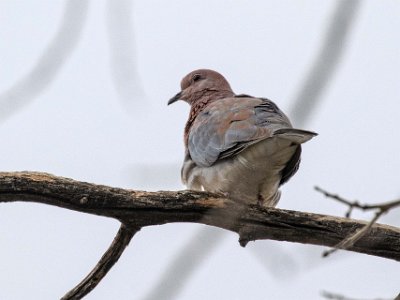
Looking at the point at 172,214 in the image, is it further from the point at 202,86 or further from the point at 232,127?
the point at 202,86

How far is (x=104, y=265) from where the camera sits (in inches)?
153

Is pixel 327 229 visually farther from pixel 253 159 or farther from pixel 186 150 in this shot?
pixel 186 150

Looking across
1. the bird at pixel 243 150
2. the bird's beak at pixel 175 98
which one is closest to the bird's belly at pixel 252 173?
the bird at pixel 243 150

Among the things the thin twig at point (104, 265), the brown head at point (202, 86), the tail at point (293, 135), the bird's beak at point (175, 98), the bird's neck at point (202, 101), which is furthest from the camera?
the bird's beak at point (175, 98)

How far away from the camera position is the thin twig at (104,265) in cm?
383

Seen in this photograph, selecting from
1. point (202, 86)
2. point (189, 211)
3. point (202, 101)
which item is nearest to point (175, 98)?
point (202, 86)

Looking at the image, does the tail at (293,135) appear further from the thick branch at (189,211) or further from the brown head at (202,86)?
the brown head at (202,86)

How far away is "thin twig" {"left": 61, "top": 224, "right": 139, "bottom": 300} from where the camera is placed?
383 cm

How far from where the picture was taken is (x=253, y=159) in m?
4.88

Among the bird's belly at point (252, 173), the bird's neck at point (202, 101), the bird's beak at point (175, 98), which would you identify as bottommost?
the bird's belly at point (252, 173)

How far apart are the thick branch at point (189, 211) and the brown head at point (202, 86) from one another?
2.38 metres

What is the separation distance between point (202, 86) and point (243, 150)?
6.02ft

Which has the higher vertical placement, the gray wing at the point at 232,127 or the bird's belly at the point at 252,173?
the gray wing at the point at 232,127

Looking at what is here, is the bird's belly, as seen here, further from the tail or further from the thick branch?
the thick branch
